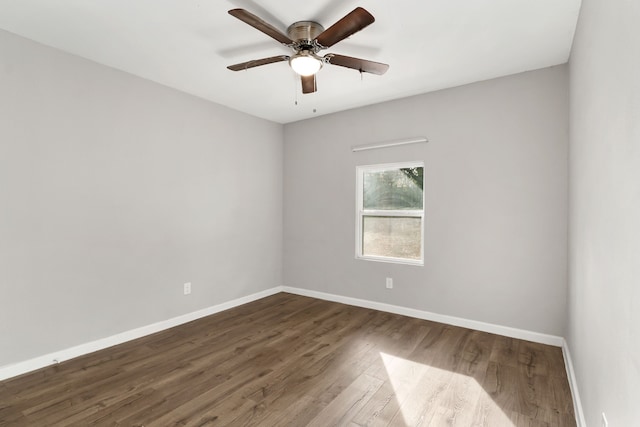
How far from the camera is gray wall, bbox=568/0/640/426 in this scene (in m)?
0.92

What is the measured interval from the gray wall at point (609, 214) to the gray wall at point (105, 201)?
3449 millimetres

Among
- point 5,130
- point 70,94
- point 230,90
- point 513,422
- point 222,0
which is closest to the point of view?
point 513,422

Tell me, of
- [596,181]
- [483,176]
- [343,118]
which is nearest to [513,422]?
[596,181]

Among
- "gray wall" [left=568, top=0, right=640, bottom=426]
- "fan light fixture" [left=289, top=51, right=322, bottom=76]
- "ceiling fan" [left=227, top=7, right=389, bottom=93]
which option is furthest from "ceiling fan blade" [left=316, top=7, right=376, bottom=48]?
"gray wall" [left=568, top=0, right=640, bottom=426]

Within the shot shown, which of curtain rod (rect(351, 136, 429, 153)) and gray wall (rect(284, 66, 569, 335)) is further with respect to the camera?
curtain rod (rect(351, 136, 429, 153))

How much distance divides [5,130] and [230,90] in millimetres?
1899

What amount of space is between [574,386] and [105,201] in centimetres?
393

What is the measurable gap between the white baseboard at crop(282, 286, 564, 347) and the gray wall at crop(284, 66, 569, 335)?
60mm

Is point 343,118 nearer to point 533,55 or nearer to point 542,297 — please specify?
point 533,55

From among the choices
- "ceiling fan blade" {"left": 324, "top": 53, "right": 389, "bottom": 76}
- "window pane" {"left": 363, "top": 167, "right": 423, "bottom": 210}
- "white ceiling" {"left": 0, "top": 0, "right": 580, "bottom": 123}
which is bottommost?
"window pane" {"left": 363, "top": 167, "right": 423, "bottom": 210}

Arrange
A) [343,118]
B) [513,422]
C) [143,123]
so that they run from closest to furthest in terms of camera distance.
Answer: [513,422], [143,123], [343,118]

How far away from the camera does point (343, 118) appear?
4.20 metres

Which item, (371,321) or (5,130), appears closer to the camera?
(5,130)

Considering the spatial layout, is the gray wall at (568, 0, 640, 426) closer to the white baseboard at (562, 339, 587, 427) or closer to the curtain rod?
the white baseboard at (562, 339, 587, 427)
